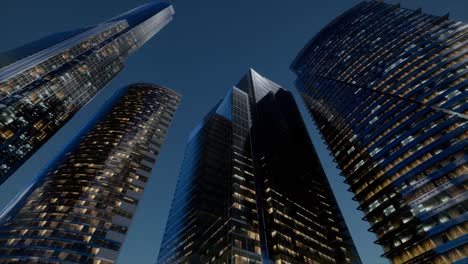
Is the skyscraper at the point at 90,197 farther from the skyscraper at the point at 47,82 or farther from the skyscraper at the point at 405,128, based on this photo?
the skyscraper at the point at 405,128

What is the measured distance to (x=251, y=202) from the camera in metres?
80.0

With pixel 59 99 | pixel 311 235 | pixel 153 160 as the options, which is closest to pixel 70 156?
pixel 59 99

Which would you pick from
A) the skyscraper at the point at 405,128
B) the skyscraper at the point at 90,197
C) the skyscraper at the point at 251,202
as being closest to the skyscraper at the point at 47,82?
the skyscraper at the point at 90,197

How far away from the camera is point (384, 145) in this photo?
68.8 m

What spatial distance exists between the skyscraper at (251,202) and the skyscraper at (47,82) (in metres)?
49.7

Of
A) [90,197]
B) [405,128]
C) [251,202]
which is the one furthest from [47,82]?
[405,128]

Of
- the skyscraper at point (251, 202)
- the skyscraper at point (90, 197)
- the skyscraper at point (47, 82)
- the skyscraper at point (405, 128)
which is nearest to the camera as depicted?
the skyscraper at point (405, 128)

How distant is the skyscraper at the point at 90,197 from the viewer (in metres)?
69.8

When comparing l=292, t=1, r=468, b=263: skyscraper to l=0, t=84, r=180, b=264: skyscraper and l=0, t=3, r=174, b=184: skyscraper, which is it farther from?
l=0, t=3, r=174, b=184: skyscraper

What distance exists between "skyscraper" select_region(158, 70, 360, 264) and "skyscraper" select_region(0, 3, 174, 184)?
163 ft

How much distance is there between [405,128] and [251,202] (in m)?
42.8

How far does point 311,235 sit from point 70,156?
8806 centimetres

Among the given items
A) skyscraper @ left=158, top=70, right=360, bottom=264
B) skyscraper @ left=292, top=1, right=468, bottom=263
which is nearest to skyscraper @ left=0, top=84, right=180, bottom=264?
skyscraper @ left=158, top=70, right=360, bottom=264

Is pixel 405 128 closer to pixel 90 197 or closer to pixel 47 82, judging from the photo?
pixel 90 197
